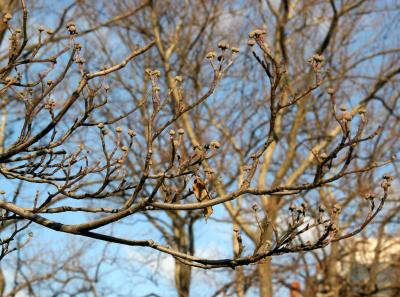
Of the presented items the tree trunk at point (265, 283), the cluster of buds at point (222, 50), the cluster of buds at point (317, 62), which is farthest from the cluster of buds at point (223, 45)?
the tree trunk at point (265, 283)

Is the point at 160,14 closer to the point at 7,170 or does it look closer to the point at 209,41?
the point at 209,41

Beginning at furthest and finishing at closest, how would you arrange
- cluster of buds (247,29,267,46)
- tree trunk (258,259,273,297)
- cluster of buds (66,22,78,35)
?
tree trunk (258,259,273,297)
cluster of buds (66,22,78,35)
cluster of buds (247,29,267,46)

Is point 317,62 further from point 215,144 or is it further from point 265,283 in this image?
point 265,283

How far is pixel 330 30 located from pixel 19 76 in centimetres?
1012

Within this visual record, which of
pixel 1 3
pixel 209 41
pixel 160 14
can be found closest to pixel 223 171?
pixel 209 41

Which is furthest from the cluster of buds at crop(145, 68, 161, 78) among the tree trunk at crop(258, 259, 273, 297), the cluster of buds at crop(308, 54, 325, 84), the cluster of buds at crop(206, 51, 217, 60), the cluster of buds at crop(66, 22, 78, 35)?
the tree trunk at crop(258, 259, 273, 297)

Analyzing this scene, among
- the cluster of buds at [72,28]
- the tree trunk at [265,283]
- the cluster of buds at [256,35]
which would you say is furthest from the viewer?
the tree trunk at [265,283]

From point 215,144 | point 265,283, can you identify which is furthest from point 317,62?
point 265,283

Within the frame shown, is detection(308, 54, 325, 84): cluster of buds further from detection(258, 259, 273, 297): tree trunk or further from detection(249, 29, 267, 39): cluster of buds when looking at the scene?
detection(258, 259, 273, 297): tree trunk


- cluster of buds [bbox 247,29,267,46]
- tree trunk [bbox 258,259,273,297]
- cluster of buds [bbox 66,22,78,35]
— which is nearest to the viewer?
cluster of buds [bbox 247,29,267,46]

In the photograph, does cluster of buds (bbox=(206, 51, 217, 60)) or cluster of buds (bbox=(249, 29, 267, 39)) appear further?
cluster of buds (bbox=(206, 51, 217, 60))

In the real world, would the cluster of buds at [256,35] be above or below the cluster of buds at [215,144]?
above

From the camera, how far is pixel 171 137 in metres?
3.29

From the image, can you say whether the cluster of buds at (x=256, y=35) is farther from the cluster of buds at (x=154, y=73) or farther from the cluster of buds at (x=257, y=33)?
the cluster of buds at (x=154, y=73)
